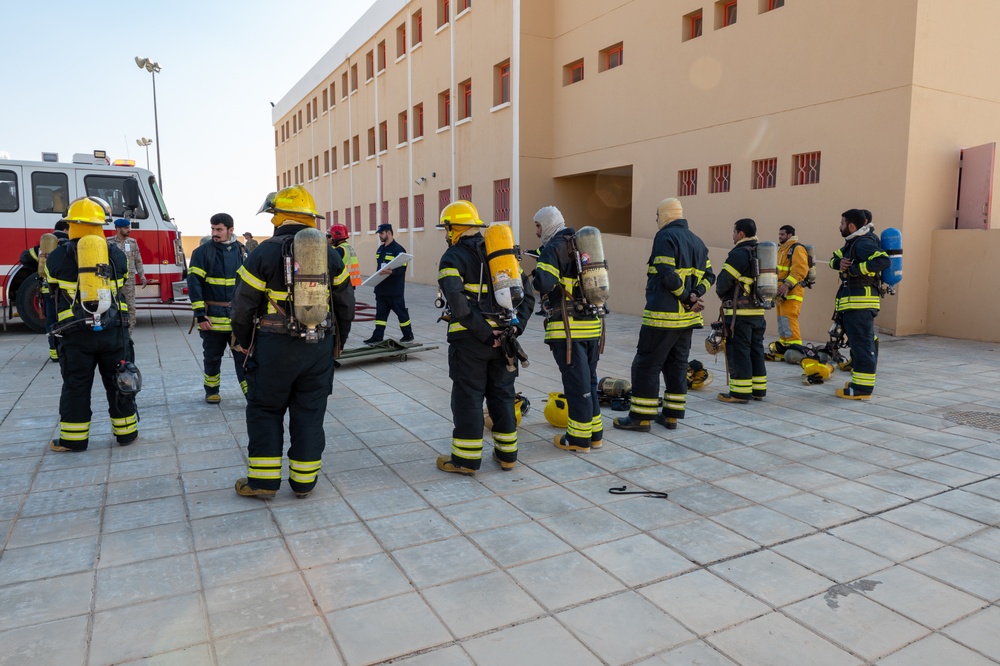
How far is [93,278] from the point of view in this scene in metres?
Result: 5.06

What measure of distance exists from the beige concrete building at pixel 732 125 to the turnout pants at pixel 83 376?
1018cm

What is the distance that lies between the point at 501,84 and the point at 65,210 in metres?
12.2

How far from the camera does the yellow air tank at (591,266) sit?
5.12m

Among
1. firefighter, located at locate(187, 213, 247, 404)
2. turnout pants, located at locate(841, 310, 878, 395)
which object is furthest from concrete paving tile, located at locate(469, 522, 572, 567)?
turnout pants, located at locate(841, 310, 878, 395)

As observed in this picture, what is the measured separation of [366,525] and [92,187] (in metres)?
11.3

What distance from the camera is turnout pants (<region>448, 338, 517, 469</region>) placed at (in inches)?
184

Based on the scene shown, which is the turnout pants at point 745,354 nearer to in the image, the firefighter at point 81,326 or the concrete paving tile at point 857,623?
the concrete paving tile at point 857,623

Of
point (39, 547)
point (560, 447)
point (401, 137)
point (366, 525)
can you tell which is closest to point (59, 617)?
point (39, 547)

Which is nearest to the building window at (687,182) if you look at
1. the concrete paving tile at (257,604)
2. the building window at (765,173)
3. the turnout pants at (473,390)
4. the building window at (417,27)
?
the building window at (765,173)

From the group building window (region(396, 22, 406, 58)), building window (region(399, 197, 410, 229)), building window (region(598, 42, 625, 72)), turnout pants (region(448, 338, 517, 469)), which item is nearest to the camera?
turnout pants (region(448, 338, 517, 469))

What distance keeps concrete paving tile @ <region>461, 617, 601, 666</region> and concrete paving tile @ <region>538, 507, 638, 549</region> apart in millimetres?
834

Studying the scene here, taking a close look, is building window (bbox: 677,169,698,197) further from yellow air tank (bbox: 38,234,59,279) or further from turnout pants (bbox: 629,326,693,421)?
yellow air tank (bbox: 38,234,59,279)

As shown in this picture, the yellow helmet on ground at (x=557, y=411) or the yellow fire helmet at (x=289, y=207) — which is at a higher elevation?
the yellow fire helmet at (x=289, y=207)

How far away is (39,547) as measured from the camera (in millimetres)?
3609
